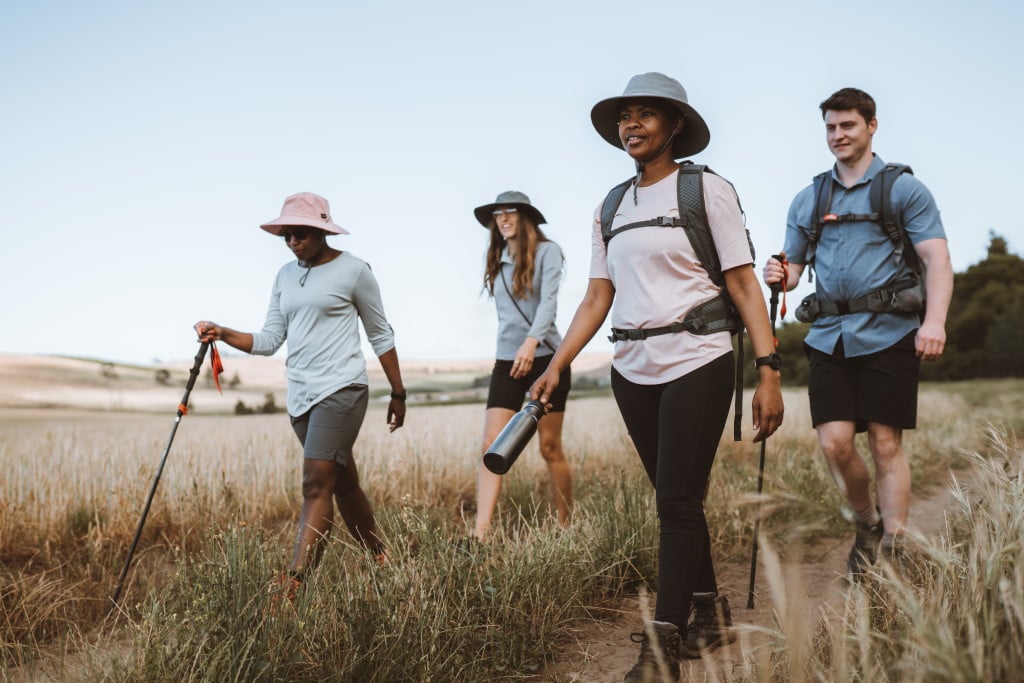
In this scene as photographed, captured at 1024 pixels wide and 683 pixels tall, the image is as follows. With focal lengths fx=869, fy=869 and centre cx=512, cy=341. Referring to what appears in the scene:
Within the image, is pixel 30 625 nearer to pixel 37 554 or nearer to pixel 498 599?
pixel 37 554

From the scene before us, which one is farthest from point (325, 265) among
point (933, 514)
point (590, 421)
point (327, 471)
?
point (590, 421)

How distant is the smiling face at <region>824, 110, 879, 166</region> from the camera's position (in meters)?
4.75

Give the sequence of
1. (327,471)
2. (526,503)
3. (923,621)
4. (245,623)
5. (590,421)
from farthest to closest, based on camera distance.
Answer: (590,421)
(526,503)
(327,471)
(245,623)
(923,621)

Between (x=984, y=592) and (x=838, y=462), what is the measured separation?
2474 mm

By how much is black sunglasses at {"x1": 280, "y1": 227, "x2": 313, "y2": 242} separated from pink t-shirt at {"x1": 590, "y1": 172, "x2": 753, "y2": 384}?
224 centimetres

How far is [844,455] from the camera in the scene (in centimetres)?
474

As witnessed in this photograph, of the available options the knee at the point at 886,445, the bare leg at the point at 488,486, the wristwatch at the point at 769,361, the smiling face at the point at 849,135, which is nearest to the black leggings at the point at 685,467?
the wristwatch at the point at 769,361

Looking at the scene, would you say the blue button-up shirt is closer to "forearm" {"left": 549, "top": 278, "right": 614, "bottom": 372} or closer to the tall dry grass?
the tall dry grass

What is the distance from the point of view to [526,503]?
6.78 metres

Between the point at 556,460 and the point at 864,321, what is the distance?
87.4 inches

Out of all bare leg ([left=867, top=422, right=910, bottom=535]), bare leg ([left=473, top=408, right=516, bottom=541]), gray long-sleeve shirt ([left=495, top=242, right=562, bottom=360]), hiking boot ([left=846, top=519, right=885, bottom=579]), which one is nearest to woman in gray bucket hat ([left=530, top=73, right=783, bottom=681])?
hiking boot ([left=846, top=519, right=885, bottom=579])

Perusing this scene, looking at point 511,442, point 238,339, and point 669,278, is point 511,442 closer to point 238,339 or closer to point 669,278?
point 669,278

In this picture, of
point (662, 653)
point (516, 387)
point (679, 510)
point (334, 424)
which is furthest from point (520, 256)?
point (662, 653)

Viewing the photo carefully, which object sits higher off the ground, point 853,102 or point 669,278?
point 853,102
